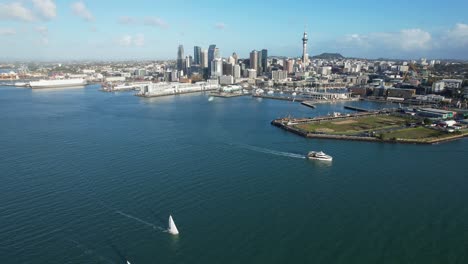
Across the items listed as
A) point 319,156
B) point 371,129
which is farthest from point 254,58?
point 319,156

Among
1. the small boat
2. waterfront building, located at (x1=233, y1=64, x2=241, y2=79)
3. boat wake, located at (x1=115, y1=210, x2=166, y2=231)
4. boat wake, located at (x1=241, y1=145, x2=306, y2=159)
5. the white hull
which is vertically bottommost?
boat wake, located at (x1=115, y1=210, x2=166, y2=231)

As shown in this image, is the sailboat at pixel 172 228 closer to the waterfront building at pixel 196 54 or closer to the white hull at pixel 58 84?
the white hull at pixel 58 84

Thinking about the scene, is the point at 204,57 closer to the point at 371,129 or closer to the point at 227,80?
the point at 227,80

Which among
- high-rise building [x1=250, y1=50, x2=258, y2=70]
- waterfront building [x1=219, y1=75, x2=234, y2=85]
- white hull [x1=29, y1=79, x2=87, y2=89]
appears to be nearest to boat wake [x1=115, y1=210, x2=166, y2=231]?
waterfront building [x1=219, y1=75, x2=234, y2=85]

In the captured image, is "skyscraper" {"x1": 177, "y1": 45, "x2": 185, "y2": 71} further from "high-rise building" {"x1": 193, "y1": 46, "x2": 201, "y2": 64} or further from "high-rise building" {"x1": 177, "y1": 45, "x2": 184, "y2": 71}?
"high-rise building" {"x1": 193, "y1": 46, "x2": 201, "y2": 64}

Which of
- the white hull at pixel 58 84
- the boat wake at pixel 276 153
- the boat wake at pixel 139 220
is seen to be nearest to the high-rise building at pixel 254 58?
the white hull at pixel 58 84

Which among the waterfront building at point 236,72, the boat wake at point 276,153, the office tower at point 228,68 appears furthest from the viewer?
the office tower at point 228,68

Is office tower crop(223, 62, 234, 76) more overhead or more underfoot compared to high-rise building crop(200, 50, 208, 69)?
more underfoot

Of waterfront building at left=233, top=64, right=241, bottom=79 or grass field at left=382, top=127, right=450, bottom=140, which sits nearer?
grass field at left=382, top=127, right=450, bottom=140
